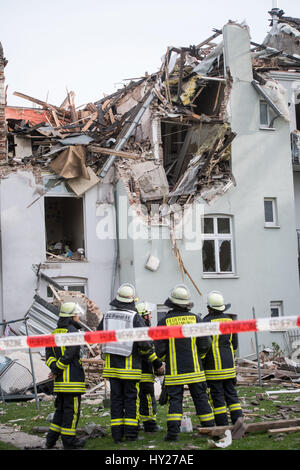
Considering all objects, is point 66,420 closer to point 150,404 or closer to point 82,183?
point 150,404

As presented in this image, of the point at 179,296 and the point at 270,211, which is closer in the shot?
the point at 179,296

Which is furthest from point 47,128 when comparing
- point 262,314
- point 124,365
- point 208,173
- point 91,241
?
point 124,365

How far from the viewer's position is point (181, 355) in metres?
8.76

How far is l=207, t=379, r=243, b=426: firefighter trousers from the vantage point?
29.9 feet

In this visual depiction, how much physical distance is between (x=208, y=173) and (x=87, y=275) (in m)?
5.20

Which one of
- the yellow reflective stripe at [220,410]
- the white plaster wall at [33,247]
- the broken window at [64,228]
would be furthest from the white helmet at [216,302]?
the broken window at [64,228]

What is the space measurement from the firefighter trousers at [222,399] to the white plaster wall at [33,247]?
12647 mm

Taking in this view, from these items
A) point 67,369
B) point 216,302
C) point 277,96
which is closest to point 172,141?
point 277,96

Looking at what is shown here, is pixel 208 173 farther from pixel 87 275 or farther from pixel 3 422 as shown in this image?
pixel 3 422

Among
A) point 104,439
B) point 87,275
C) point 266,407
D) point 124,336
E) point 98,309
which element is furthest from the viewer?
point 87,275

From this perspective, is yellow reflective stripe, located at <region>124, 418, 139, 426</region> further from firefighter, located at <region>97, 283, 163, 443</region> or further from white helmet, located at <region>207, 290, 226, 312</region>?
white helmet, located at <region>207, 290, 226, 312</region>

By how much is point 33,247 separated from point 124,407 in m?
13.3

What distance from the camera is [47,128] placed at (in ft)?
76.1

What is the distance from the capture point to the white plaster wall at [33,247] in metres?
21.2
